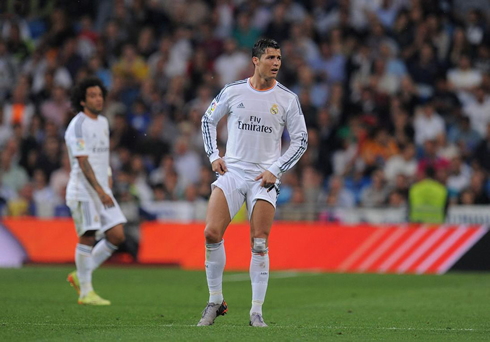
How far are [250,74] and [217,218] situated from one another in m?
13.4

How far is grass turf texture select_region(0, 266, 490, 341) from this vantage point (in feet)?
24.9

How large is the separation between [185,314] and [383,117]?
38.5 feet

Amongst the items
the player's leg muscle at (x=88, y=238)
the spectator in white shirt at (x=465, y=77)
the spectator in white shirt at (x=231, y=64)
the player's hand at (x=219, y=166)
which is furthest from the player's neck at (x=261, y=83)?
the spectator in white shirt at (x=231, y=64)

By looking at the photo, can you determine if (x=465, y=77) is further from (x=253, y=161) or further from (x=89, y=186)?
(x=253, y=161)

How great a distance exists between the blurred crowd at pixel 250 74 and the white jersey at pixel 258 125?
9.70 meters

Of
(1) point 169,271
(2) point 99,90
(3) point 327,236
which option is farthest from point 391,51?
(2) point 99,90

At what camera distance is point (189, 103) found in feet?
72.7

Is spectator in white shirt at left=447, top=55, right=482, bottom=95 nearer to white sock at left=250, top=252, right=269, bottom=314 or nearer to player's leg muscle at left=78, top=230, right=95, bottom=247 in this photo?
player's leg muscle at left=78, top=230, right=95, bottom=247

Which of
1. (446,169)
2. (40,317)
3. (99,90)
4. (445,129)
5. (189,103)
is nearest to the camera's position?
(40,317)

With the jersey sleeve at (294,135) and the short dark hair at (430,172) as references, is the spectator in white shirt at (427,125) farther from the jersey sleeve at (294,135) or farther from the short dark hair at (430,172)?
the jersey sleeve at (294,135)

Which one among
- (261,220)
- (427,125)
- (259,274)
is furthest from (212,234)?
(427,125)

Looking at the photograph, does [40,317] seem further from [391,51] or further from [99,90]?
[391,51]

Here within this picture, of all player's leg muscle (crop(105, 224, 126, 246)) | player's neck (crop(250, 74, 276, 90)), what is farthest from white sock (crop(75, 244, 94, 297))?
player's neck (crop(250, 74, 276, 90))

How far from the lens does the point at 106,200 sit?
11.0m
